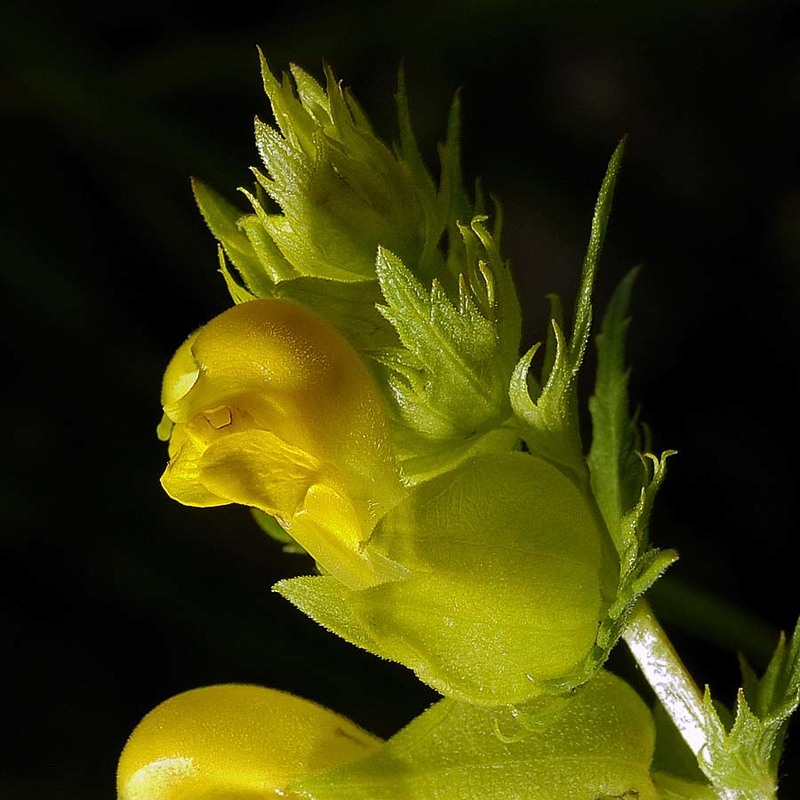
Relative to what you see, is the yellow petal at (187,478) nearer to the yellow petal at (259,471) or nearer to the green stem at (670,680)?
the yellow petal at (259,471)

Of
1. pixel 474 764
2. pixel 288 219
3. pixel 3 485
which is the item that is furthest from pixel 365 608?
pixel 3 485

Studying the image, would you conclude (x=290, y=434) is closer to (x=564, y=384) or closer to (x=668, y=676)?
(x=564, y=384)

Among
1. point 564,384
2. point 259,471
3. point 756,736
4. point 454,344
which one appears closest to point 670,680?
point 756,736

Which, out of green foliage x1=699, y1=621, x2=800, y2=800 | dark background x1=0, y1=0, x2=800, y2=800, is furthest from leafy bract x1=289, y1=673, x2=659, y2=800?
dark background x1=0, y1=0, x2=800, y2=800

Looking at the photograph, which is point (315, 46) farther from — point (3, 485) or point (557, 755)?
point (557, 755)

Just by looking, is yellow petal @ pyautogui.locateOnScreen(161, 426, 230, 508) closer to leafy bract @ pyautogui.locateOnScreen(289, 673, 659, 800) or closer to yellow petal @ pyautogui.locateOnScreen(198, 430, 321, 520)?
yellow petal @ pyautogui.locateOnScreen(198, 430, 321, 520)

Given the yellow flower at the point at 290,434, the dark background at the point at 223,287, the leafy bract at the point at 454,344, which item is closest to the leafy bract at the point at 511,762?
the yellow flower at the point at 290,434

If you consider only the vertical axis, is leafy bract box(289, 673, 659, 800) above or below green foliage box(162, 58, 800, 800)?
below
